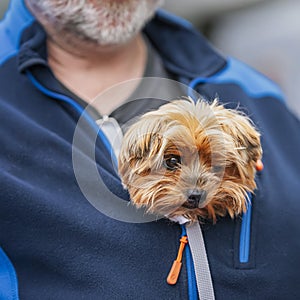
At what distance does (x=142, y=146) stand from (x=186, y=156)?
10 centimetres

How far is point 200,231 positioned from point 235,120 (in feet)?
0.99

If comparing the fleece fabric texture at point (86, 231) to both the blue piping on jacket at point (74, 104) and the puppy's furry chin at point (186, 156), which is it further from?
the puppy's furry chin at point (186, 156)

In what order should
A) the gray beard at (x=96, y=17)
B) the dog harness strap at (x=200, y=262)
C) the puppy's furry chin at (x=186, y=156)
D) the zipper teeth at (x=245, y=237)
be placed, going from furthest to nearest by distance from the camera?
the gray beard at (x=96, y=17) < the zipper teeth at (x=245, y=237) < the dog harness strap at (x=200, y=262) < the puppy's furry chin at (x=186, y=156)

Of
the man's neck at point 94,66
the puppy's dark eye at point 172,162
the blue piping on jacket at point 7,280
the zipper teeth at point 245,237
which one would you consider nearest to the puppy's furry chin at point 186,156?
the puppy's dark eye at point 172,162

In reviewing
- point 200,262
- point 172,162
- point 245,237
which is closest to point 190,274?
point 200,262

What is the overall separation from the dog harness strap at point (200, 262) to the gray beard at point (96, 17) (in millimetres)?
759

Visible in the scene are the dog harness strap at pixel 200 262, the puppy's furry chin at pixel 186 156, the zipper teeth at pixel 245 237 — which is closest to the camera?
the puppy's furry chin at pixel 186 156

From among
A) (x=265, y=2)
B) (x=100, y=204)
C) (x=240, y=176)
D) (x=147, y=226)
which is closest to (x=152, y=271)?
(x=147, y=226)

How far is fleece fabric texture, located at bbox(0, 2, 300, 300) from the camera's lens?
1.50 metres

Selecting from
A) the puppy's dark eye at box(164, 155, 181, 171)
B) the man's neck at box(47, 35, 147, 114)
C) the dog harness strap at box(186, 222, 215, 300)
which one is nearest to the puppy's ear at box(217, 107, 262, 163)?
the puppy's dark eye at box(164, 155, 181, 171)

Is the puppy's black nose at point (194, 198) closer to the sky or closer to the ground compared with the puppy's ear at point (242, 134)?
closer to the ground

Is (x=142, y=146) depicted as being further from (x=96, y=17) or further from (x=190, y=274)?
(x=96, y=17)

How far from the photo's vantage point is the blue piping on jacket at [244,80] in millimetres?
2008

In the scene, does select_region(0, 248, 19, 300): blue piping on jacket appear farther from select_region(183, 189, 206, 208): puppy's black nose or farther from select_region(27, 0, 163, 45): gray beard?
select_region(27, 0, 163, 45): gray beard
